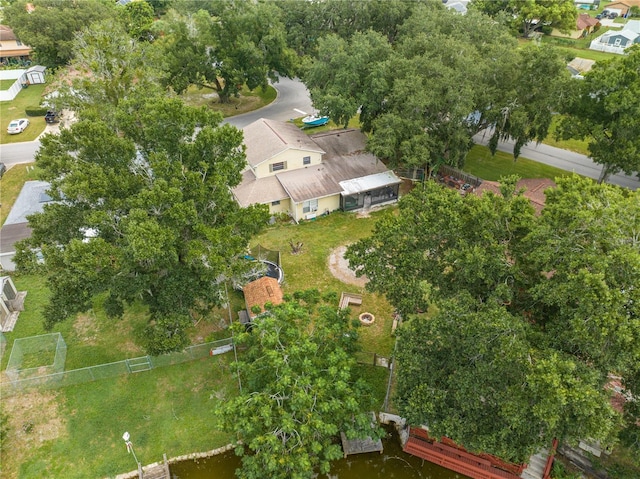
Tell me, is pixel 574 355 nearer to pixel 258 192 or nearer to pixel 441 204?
pixel 441 204

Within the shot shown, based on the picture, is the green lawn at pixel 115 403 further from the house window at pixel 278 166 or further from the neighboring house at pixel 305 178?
the house window at pixel 278 166

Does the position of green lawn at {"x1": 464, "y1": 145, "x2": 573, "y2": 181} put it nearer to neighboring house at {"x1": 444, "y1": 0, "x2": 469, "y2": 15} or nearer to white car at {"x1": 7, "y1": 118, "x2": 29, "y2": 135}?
white car at {"x1": 7, "y1": 118, "x2": 29, "y2": 135}

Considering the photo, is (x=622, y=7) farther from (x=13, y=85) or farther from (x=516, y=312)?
(x=13, y=85)

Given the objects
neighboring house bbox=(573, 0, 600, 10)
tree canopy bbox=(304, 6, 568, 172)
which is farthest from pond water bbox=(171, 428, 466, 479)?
neighboring house bbox=(573, 0, 600, 10)

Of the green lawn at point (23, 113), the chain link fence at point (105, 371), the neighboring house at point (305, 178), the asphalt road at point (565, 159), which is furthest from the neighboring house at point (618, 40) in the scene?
the green lawn at point (23, 113)

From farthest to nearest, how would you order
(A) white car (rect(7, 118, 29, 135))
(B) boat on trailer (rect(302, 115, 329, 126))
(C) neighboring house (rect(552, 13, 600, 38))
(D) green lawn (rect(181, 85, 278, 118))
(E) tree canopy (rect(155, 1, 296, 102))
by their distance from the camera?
(C) neighboring house (rect(552, 13, 600, 38))
(D) green lawn (rect(181, 85, 278, 118))
(B) boat on trailer (rect(302, 115, 329, 126))
(A) white car (rect(7, 118, 29, 135))
(E) tree canopy (rect(155, 1, 296, 102))

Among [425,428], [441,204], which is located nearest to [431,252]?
[441,204]

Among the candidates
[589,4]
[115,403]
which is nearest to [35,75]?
[115,403]
